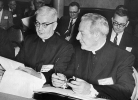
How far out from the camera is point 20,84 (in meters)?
1.43

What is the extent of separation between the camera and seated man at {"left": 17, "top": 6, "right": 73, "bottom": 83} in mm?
2453

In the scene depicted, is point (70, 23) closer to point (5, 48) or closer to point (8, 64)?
point (5, 48)

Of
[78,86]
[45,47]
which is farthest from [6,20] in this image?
[78,86]

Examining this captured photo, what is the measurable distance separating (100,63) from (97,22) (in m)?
0.51

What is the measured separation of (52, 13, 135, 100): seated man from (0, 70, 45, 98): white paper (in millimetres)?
216

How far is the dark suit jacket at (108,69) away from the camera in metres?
1.71

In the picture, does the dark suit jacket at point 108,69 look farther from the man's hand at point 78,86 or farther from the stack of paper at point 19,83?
the stack of paper at point 19,83

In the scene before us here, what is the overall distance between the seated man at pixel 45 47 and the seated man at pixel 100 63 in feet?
0.88

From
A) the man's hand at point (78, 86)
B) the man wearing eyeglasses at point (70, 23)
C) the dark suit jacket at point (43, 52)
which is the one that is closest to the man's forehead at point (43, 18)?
the dark suit jacket at point (43, 52)

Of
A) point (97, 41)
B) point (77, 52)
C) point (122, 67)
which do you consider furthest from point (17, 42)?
point (122, 67)

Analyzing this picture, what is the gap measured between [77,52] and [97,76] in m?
0.44

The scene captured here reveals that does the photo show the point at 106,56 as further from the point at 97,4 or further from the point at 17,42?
the point at 97,4

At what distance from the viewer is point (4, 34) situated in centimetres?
325

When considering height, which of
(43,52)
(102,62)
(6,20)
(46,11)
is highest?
(46,11)
